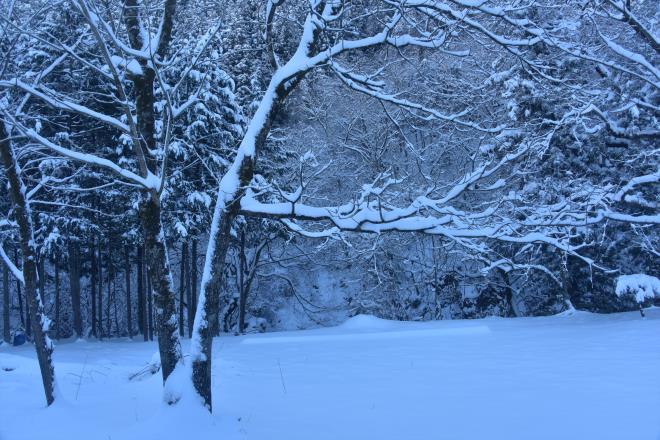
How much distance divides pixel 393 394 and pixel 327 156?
14581 mm

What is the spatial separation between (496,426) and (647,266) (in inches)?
521

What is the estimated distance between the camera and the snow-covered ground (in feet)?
15.9

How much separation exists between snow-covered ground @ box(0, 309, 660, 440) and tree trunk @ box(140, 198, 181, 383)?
0.55m

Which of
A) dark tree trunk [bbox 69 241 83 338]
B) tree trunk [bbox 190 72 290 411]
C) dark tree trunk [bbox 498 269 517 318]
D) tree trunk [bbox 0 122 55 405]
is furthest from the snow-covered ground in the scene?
dark tree trunk [bbox 69 241 83 338]

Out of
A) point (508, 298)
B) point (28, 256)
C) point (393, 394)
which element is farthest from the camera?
point (508, 298)

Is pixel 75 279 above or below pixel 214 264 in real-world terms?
above

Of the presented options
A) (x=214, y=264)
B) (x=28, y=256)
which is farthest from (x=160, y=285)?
(x=28, y=256)

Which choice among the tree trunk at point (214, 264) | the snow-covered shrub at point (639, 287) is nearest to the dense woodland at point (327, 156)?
the tree trunk at point (214, 264)

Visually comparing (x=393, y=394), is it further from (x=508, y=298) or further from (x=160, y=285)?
(x=508, y=298)

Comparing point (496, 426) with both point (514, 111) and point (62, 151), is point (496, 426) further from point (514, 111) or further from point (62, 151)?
point (514, 111)

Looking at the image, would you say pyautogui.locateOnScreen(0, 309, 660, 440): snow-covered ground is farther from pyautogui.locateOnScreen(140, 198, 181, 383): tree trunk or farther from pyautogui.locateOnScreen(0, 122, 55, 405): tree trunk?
pyautogui.locateOnScreen(0, 122, 55, 405): tree trunk

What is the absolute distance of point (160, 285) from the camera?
5.43m

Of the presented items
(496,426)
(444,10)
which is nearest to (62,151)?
(444,10)

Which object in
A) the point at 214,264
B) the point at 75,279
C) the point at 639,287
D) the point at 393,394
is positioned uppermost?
the point at 75,279
